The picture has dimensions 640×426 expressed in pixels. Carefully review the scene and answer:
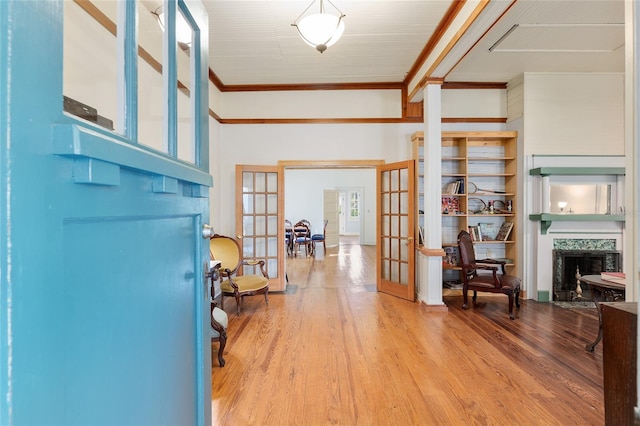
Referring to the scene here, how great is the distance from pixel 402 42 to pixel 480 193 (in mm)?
2427

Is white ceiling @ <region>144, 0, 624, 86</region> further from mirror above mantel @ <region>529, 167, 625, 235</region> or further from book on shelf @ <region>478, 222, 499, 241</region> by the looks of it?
book on shelf @ <region>478, 222, 499, 241</region>

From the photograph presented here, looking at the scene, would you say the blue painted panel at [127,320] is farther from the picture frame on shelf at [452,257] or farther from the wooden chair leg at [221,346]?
the picture frame on shelf at [452,257]

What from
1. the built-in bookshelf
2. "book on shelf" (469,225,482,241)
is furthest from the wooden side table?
"book on shelf" (469,225,482,241)

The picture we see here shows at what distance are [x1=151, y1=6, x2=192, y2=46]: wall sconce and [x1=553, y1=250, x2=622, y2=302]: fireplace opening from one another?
5.15 m

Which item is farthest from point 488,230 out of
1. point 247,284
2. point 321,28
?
point 321,28

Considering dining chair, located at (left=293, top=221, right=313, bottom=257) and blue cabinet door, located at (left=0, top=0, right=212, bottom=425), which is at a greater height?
blue cabinet door, located at (left=0, top=0, right=212, bottom=425)

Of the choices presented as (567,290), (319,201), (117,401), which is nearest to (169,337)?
(117,401)

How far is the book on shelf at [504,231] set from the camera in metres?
4.56

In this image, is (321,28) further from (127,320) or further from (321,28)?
(127,320)

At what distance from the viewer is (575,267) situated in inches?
173

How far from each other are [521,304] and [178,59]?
4.88m

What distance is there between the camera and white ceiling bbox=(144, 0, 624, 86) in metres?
2.98

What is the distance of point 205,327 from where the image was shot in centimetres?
119

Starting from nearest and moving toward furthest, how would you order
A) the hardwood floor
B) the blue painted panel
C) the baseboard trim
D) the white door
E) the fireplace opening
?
the blue painted panel, the hardwood floor, the baseboard trim, the fireplace opening, the white door
